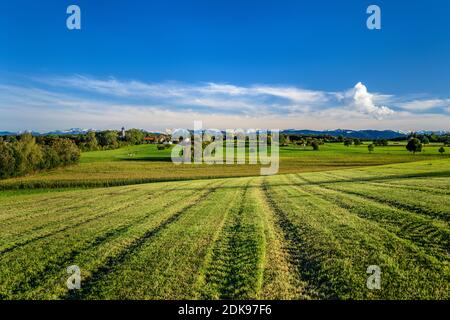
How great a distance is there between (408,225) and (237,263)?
26.0 ft

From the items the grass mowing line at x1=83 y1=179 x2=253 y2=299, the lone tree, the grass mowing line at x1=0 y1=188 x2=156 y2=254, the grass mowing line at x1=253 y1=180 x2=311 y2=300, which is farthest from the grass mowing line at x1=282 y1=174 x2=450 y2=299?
the lone tree

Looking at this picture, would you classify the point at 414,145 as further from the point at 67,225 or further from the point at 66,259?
the point at 66,259

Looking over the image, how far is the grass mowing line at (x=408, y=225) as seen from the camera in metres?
10.2

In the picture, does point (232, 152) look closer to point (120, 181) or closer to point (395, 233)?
point (120, 181)

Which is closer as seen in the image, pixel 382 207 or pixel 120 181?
pixel 382 207

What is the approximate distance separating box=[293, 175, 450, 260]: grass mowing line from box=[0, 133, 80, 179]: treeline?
83.8m

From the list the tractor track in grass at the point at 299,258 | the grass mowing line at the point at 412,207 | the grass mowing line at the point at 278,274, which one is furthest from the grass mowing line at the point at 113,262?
the grass mowing line at the point at 412,207

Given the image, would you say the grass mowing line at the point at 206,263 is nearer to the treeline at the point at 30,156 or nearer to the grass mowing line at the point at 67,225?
the grass mowing line at the point at 67,225

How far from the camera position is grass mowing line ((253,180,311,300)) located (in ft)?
25.7

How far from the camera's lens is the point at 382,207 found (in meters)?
16.6

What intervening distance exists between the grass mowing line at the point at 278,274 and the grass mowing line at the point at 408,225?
452cm

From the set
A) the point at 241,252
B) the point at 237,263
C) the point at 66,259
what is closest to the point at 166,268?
the point at 237,263
